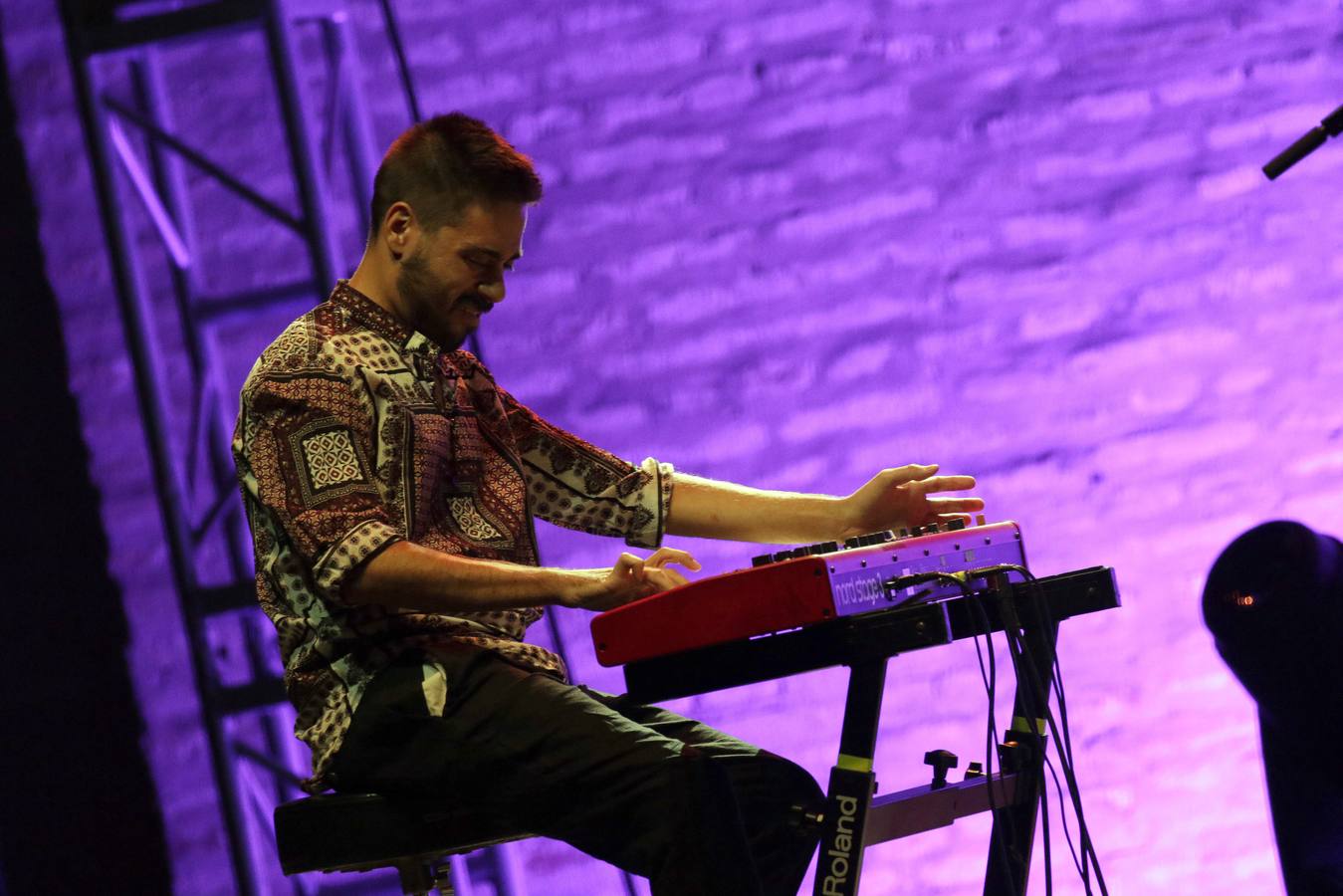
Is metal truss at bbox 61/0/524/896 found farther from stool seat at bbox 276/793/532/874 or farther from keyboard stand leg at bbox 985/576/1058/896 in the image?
keyboard stand leg at bbox 985/576/1058/896

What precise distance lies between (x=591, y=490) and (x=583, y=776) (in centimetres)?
69

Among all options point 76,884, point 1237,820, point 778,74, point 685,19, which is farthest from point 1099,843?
point 76,884

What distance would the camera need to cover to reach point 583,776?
173 cm

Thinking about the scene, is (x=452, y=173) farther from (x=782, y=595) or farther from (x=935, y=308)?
(x=935, y=308)

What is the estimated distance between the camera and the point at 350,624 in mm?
1855

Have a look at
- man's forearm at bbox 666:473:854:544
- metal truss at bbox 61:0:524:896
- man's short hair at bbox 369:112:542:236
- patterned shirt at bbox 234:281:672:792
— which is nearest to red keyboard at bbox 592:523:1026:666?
patterned shirt at bbox 234:281:672:792

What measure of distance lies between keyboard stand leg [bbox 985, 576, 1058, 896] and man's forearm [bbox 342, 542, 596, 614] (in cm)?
56

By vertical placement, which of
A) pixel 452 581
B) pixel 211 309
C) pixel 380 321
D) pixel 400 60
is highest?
pixel 400 60

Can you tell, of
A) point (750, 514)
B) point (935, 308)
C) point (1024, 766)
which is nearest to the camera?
point (1024, 766)

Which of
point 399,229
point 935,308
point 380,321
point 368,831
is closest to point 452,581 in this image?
point 368,831

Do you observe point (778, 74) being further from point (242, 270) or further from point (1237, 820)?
point (1237, 820)

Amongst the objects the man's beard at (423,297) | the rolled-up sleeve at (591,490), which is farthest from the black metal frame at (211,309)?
the man's beard at (423,297)

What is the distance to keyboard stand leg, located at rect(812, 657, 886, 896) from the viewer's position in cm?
170

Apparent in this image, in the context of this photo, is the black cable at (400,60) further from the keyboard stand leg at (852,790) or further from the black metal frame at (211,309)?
the keyboard stand leg at (852,790)
